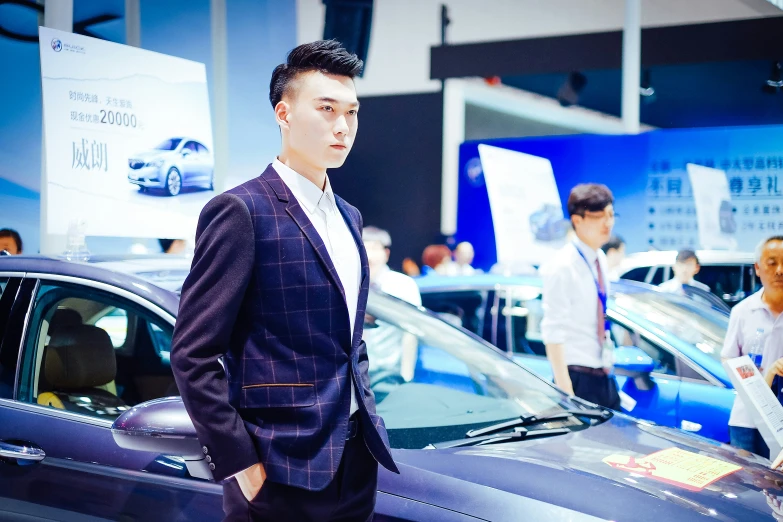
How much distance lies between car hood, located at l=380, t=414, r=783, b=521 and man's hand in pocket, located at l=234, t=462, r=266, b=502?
0.47 m

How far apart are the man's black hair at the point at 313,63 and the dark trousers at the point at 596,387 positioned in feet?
9.16

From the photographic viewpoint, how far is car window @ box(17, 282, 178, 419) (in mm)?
2447

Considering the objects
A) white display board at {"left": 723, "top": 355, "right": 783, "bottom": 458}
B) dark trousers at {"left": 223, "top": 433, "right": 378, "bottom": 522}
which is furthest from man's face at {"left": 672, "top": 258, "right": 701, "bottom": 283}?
dark trousers at {"left": 223, "top": 433, "right": 378, "bottom": 522}

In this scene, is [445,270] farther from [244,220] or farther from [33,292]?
[244,220]

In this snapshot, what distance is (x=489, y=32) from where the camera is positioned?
10.8m

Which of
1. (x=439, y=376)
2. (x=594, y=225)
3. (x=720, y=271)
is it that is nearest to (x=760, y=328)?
(x=594, y=225)

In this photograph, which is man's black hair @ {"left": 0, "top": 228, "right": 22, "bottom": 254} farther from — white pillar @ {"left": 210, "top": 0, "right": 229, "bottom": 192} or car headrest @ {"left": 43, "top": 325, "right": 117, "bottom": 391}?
car headrest @ {"left": 43, "top": 325, "right": 117, "bottom": 391}

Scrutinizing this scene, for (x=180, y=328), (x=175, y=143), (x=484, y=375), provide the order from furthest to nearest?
(x=175, y=143)
(x=484, y=375)
(x=180, y=328)

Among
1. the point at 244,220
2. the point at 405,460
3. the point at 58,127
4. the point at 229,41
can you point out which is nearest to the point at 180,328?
the point at 244,220

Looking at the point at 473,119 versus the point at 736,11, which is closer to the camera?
the point at 736,11

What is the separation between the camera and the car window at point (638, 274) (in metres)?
5.83

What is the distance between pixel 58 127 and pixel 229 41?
12.5ft

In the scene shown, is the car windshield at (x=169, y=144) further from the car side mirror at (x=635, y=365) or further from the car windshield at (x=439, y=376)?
the car side mirror at (x=635, y=365)

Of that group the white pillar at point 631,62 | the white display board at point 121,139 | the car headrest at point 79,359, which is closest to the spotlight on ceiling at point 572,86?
the white pillar at point 631,62
